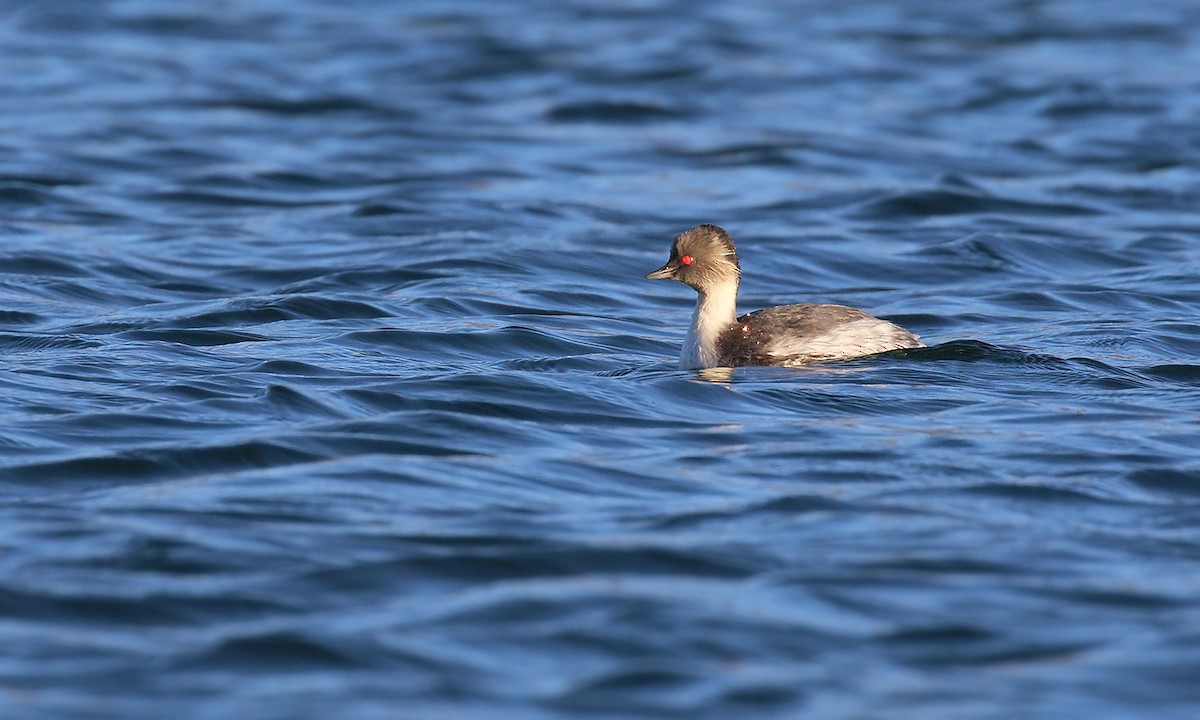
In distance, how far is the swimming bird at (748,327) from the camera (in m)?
12.8

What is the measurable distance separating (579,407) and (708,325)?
1627mm

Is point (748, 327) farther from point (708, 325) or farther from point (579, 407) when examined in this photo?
point (579, 407)

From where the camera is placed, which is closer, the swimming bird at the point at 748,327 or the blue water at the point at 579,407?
the blue water at the point at 579,407

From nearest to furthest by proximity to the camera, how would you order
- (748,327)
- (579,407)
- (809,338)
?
(579,407) < (809,338) < (748,327)

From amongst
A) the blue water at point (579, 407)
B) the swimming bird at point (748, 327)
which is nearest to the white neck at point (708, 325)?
the swimming bird at point (748, 327)

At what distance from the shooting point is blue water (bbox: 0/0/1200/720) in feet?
24.3

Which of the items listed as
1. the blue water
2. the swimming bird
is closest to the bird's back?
the swimming bird

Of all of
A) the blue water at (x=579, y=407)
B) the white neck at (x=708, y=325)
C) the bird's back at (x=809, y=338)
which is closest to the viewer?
the blue water at (x=579, y=407)

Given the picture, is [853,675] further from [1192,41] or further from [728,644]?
[1192,41]

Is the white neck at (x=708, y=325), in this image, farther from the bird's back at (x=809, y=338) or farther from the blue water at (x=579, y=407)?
the blue water at (x=579, y=407)

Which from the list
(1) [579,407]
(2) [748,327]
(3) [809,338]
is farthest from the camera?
(2) [748,327]

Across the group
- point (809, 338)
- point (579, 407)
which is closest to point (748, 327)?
point (809, 338)

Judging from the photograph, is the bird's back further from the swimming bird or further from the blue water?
the blue water

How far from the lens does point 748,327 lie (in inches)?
512
